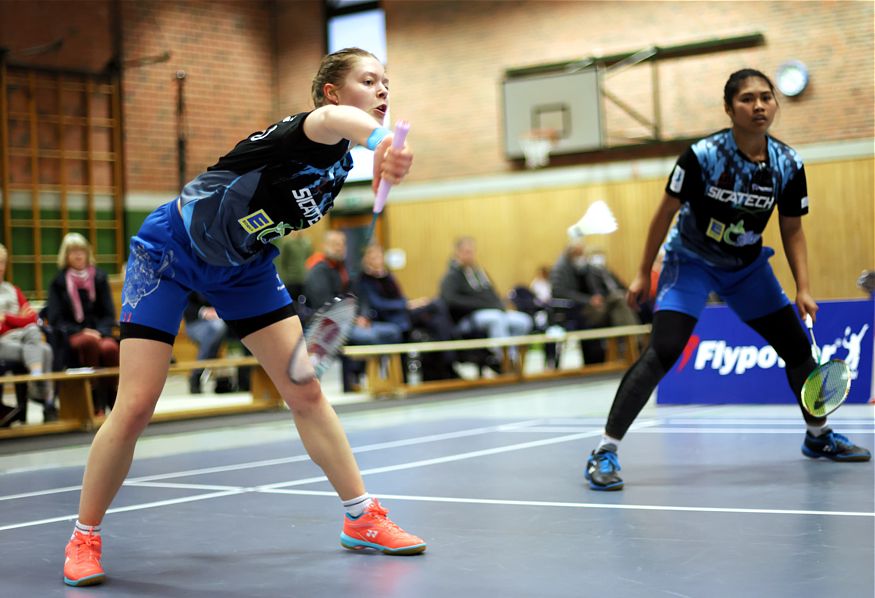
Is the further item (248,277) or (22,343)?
(22,343)

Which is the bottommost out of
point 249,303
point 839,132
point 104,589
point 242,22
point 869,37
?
point 104,589

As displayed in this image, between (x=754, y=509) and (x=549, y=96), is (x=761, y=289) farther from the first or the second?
(x=549, y=96)

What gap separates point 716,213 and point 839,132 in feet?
46.1

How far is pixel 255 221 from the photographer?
333cm

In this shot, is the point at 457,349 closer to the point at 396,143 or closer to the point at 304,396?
the point at 304,396

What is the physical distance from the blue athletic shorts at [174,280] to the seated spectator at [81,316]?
18.5 ft

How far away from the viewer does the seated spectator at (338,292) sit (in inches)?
426

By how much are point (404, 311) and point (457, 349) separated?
31.7 inches

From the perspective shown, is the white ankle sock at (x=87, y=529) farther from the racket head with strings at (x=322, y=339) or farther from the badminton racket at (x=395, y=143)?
the badminton racket at (x=395, y=143)

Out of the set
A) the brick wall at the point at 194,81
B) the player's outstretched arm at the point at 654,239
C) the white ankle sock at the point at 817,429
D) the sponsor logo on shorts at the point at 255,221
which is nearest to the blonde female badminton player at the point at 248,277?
the sponsor logo on shorts at the point at 255,221

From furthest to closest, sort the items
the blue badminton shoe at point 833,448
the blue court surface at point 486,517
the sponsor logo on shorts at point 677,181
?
1. the blue badminton shoe at point 833,448
2. the sponsor logo on shorts at point 677,181
3. the blue court surface at point 486,517

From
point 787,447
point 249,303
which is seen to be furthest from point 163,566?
point 787,447

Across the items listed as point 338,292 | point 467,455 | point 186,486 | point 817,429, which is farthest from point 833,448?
point 338,292

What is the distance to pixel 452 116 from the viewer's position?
70.3 ft
